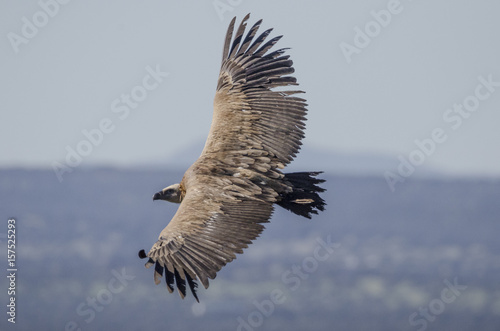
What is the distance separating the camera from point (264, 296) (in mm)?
72062

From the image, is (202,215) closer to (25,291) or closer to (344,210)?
(25,291)

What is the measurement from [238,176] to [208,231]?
1.34 m

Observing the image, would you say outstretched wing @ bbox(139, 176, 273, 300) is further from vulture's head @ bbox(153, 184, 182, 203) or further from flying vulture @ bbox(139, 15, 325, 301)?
vulture's head @ bbox(153, 184, 182, 203)

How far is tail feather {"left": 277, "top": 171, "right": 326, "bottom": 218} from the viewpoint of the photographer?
15.7 m

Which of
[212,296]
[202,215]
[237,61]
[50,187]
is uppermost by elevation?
[237,61]

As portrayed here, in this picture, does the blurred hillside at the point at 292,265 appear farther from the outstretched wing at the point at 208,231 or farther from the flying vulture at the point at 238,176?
the outstretched wing at the point at 208,231

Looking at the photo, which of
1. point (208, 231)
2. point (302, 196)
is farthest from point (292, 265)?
point (208, 231)

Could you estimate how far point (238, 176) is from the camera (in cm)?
1563

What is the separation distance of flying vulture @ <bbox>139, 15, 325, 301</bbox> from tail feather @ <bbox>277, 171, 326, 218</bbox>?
15 mm

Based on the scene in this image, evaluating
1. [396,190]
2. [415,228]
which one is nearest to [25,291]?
A: [415,228]

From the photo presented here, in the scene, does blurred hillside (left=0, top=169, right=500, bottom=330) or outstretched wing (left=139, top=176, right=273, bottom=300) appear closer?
outstretched wing (left=139, top=176, right=273, bottom=300)

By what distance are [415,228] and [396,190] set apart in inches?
632

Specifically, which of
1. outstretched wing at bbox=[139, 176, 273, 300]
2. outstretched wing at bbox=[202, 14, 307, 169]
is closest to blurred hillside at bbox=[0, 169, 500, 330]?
outstretched wing at bbox=[202, 14, 307, 169]

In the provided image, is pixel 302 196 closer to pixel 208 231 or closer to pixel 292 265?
pixel 208 231
